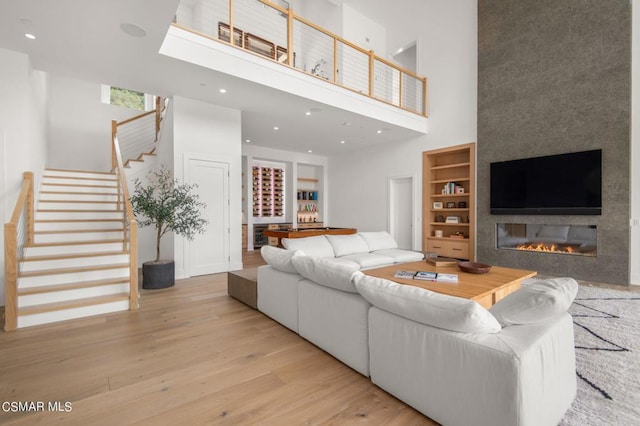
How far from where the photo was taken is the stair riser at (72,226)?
4.68 meters

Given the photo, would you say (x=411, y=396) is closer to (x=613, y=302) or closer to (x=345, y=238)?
(x=345, y=238)

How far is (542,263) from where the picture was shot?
539 centimetres

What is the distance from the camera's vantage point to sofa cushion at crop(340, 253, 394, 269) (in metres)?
4.35

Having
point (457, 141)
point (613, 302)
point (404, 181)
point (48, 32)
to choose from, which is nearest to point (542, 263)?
point (613, 302)

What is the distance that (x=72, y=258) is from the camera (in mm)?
3881

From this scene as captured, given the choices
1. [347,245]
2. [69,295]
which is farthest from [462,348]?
[69,295]

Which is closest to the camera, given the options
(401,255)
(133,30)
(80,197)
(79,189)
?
(133,30)

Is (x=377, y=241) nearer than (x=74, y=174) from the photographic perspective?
Yes

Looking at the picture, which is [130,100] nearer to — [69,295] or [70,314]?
[69,295]

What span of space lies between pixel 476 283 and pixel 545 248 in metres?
3.61

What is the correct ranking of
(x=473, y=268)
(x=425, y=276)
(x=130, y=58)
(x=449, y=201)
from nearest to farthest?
(x=425, y=276), (x=473, y=268), (x=130, y=58), (x=449, y=201)

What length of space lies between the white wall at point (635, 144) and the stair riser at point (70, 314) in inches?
291

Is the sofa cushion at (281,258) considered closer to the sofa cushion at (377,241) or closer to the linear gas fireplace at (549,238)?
the sofa cushion at (377,241)

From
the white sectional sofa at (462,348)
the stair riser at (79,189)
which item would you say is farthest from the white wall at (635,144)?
the stair riser at (79,189)
